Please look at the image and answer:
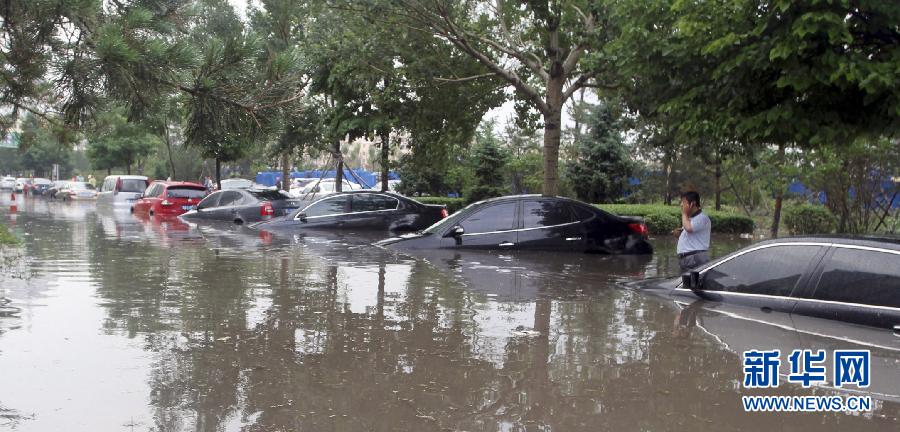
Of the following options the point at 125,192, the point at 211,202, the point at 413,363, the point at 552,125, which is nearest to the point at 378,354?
the point at 413,363

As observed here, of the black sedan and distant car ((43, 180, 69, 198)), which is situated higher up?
distant car ((43, 180, 69, 198))

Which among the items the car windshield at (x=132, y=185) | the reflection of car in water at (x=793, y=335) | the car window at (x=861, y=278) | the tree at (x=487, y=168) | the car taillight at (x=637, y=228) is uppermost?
the tree at (x=487, y=168)

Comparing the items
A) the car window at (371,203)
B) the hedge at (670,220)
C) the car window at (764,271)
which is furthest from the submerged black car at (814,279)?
the hedge at (670,220)

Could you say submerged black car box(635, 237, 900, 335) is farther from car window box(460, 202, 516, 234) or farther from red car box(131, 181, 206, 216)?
red car box(131, 181, 206, 216)

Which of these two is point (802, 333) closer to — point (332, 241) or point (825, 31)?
point (825, 31)

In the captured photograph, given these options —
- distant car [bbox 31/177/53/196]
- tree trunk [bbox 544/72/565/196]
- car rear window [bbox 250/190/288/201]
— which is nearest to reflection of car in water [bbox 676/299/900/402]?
tree trunk [bbox 544/72/565/196]

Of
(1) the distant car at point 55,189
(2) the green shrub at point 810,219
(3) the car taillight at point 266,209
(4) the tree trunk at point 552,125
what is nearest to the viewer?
(4) the tree trunk at point 552,125

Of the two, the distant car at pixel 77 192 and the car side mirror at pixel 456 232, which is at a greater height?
the distant car at pixel 77 192

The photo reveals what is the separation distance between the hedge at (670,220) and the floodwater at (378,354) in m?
10.1

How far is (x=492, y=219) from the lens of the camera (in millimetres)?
13734

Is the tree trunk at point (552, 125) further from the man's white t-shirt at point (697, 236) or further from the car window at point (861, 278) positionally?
the car window at point (861, 278)

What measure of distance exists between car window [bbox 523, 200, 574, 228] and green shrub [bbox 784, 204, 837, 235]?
9.62m

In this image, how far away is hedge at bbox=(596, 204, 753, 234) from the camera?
2122 cm

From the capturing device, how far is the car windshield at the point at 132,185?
1247 inches
